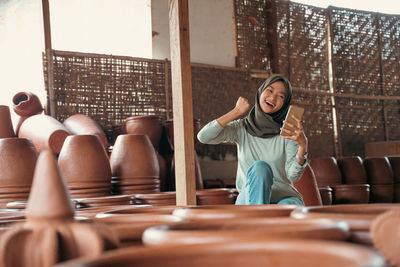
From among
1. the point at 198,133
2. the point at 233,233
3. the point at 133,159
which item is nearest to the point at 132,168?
the point at 133,159

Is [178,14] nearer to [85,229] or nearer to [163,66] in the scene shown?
[85,229]

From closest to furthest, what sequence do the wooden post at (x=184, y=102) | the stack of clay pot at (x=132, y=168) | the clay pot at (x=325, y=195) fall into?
the wooden post at (x=184, y=102)
the stack of clay pot at (x=132, y=168)
the clay pot at (x=325, y=195)

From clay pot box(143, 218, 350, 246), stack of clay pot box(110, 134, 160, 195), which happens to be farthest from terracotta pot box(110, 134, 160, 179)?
clay pot box(143, 218, 350, 246)

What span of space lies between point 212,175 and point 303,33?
2.61 meters

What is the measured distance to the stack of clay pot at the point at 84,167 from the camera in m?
2.97

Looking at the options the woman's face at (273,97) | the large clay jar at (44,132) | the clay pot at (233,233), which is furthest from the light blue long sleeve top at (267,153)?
the clay pot at (233,233)

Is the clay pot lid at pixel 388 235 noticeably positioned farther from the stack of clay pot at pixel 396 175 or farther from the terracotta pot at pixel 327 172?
the stack of clay pot at pixel 396 175

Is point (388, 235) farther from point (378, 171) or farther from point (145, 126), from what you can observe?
point (378, 171)

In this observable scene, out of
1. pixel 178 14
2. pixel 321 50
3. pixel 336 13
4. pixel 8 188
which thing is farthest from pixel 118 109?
pixel 336 13

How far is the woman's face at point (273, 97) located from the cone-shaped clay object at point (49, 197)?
2.15 meters

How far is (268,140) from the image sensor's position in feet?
8.93

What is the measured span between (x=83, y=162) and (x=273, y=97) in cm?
124

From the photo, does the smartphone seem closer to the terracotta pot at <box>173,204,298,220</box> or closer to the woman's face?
the woman's face

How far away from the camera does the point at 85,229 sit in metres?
0.70
